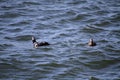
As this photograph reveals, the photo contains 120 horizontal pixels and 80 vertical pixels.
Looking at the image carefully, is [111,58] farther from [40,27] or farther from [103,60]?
[40,27]

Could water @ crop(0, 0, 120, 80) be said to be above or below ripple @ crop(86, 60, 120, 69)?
above

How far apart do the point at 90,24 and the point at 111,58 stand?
3836mm

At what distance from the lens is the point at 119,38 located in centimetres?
1558

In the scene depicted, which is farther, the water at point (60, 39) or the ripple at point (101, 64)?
the ripple at point (101, 64)

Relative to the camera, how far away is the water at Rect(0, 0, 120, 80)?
1294cm

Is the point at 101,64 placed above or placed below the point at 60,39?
below

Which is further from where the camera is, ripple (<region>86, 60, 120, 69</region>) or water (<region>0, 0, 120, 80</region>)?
ripple (<region>86, 60, 120, 69</region>)

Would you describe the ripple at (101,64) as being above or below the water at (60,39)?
below

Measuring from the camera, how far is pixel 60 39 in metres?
15.7

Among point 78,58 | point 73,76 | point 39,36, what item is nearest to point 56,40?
point 39,36

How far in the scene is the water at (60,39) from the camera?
12.9m

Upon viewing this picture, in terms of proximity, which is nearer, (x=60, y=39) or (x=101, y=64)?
(x=101, y=64)

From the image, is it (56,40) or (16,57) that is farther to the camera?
(56,40)

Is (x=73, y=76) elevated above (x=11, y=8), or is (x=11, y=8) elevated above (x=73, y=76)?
(x=11, y=8)
